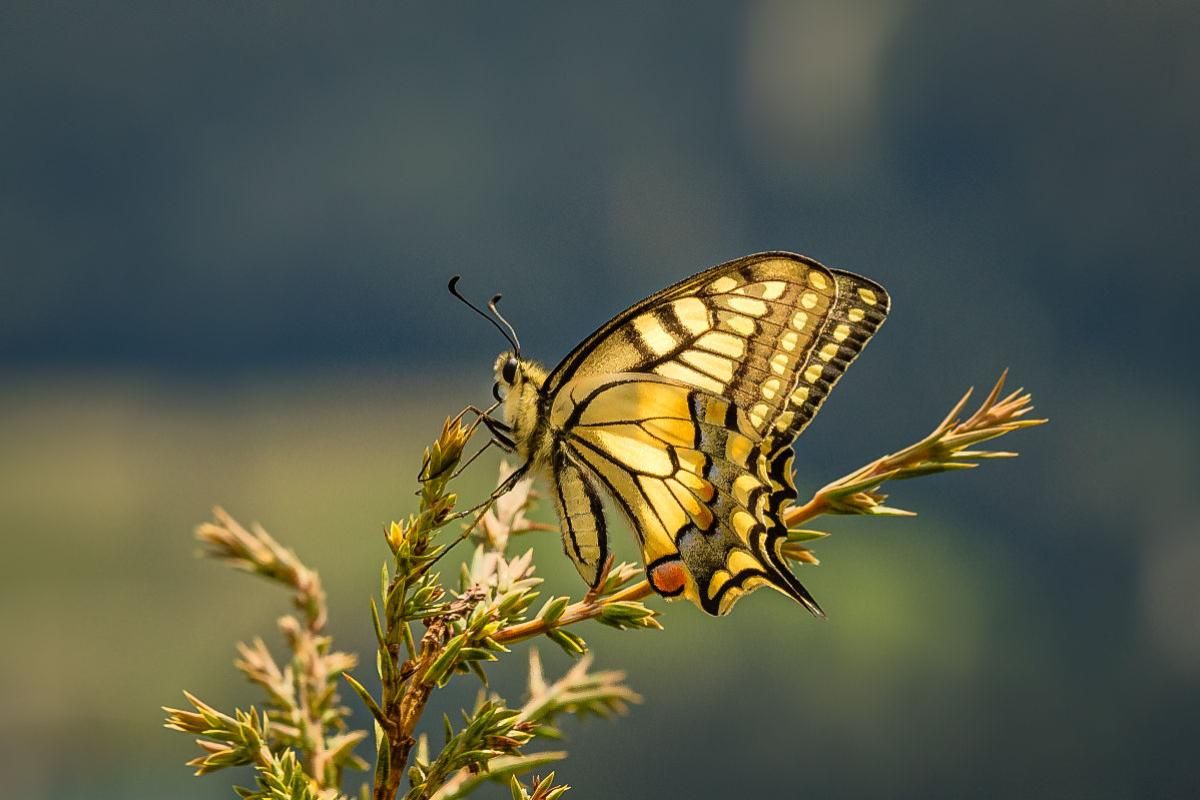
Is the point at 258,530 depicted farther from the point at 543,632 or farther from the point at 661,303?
the point at 661,303

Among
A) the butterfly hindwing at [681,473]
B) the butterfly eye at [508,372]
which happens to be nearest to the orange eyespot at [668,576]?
the butterfly hindwing at [681,473]

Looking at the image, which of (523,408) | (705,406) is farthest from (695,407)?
(523,408)

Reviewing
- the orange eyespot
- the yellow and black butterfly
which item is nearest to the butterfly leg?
the yellow and black butterfly

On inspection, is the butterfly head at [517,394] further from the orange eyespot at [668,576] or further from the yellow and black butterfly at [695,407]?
the orange eyespot at [668,576]

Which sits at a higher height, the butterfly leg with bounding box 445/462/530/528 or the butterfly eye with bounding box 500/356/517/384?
the butterfly eye with bounding box 500/356/517/384

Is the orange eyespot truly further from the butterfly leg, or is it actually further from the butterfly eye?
the butterfly eye

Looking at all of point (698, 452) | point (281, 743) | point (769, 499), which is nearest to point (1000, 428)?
point (769, 499)
